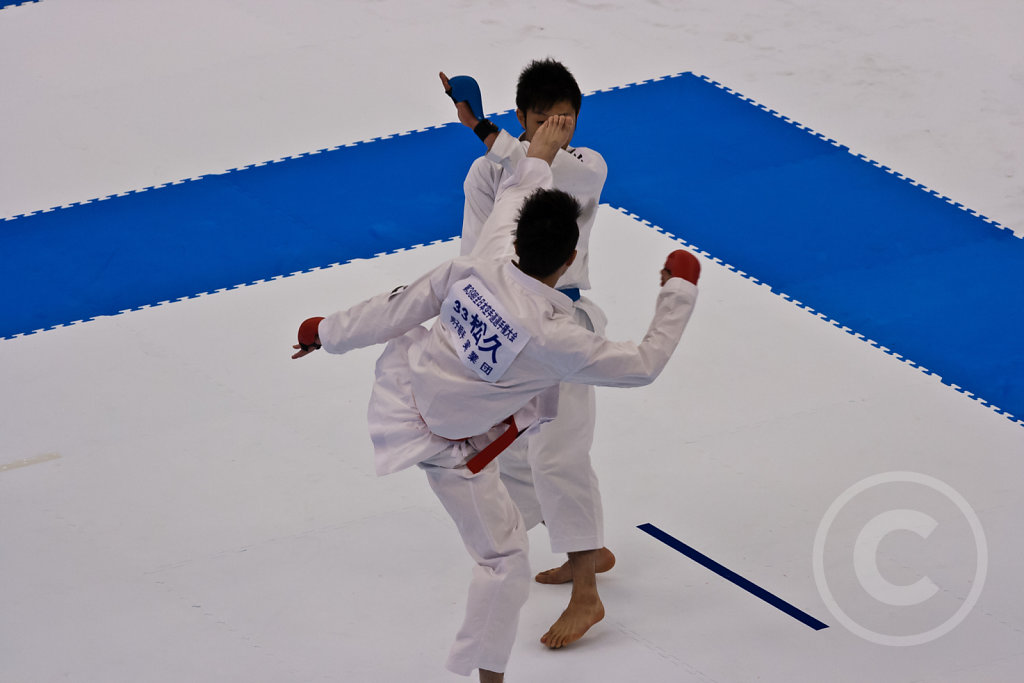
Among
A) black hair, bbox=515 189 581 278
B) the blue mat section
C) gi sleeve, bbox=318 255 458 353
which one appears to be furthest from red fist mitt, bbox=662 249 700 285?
the blue mat section

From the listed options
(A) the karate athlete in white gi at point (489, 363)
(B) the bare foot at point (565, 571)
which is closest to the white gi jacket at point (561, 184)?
(A) the karate athlete in white gi at point (489, 363)

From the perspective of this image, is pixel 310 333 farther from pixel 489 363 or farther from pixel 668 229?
pixel 668 229

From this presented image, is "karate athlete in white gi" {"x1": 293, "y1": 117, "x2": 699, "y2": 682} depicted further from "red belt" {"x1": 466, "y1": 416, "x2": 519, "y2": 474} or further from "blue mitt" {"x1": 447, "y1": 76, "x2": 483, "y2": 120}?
"blue mitt" {"x1": 447, "y1": 76, "x2": 483, "y2": 120}

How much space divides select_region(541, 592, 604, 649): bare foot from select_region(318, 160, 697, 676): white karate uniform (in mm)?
377

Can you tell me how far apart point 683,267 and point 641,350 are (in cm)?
24

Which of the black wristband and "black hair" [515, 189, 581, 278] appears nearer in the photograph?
"black hair" [515, 189, 581, 278]

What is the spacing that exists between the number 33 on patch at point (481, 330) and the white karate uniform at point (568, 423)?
1.89 ft

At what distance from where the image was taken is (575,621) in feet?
12.8

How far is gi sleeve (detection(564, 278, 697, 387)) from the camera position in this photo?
3.25 m

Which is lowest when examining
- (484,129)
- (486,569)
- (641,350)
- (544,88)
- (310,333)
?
(486,569)

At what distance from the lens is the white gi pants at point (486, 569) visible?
349 cm

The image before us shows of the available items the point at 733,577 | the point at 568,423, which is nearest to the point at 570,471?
the point at 568,423

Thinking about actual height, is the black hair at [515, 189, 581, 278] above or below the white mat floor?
above

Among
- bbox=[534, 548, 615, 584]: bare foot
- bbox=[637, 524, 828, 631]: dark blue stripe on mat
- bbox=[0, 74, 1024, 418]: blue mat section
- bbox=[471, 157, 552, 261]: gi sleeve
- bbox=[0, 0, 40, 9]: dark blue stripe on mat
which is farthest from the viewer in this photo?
bbox=[0, 0, 40, 9]: dark blue stripe on mat
